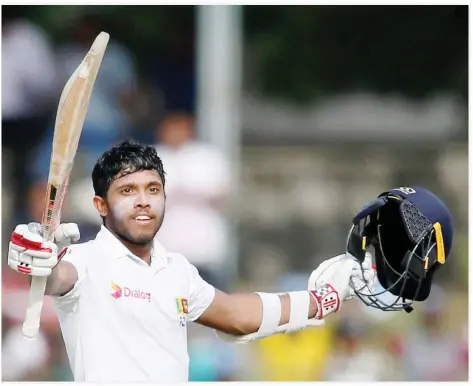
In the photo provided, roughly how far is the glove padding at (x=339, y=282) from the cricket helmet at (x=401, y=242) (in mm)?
26

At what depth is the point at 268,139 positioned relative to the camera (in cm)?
1192

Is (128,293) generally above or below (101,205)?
below

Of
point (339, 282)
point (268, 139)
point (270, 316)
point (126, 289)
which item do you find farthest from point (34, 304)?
point (268, 139)

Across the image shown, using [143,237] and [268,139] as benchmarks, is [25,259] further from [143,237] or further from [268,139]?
[268,139]

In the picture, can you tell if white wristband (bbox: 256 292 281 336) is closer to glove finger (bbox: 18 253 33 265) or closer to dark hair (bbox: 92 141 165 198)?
dark hair (bbox: 92 141 165 198)

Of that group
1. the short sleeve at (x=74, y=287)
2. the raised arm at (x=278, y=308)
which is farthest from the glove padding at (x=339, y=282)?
the short sleeve at (x=74, y=287)

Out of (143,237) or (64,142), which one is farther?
(143,237)

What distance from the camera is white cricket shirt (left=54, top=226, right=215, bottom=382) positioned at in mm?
3930

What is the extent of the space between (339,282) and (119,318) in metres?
0.88

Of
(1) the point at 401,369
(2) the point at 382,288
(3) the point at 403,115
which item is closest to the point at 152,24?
(3) the point at 403,115

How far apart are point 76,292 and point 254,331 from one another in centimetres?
74

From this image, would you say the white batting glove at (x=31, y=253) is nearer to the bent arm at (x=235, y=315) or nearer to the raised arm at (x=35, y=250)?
the raised arm at (x=35, y=250)

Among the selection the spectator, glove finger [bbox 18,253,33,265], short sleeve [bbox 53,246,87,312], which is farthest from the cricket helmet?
the spectator

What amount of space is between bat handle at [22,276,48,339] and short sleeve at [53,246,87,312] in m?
0.11
